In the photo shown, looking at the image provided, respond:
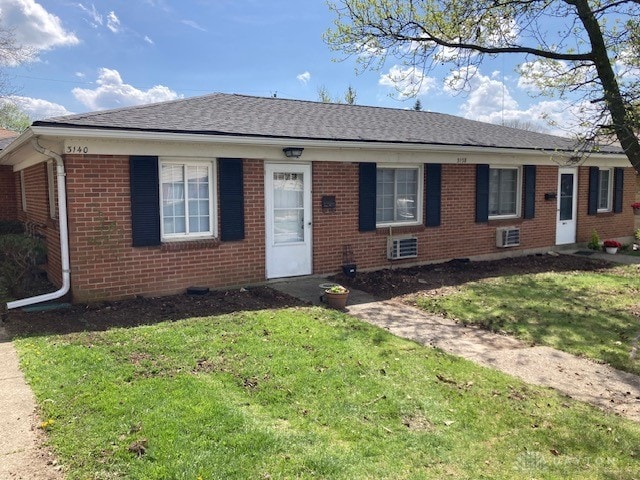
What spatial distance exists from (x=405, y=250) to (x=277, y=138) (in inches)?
157

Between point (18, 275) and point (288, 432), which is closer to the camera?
point (288, 432)

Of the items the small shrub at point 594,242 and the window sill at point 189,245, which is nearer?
the window sill at point 189,245

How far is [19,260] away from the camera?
26.5 feet

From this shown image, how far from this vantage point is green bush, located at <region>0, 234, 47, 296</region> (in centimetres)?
785

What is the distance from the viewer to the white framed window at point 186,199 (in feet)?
26.8

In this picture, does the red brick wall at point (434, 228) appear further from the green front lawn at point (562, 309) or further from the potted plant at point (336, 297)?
the potted plant at point (336, 297)

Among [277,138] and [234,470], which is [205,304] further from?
[234,470]

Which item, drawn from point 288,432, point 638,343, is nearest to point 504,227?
point 638,343

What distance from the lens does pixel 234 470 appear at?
318cm

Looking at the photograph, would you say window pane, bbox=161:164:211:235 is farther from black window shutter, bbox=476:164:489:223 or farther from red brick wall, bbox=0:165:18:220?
red brick wall, bbox=0:165:18:220

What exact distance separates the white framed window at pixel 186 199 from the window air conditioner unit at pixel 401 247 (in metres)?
3.96

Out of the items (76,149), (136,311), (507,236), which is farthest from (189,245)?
(507,236)

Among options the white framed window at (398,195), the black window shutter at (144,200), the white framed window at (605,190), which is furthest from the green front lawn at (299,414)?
the white framed window at (605,190)

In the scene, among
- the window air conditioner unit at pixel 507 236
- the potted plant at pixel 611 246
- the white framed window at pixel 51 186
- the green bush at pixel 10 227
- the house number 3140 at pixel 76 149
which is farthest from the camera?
the potted plant at pixel 611 246
